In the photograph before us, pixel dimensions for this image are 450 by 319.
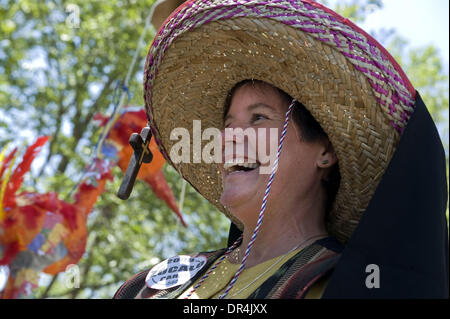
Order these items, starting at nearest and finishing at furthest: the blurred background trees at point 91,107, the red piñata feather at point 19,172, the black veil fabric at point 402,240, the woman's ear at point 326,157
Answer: the black veil fabric at point 402,240, the woman's ear at point 326,157, the red piñata feather at point 19,172, the blurred background trees at point 91,107

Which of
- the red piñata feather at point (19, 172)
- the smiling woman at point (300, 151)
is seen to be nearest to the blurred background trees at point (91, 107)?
the red piñata feather at point (19, 172)

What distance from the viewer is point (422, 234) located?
1554mm

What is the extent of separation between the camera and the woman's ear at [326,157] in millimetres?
2182

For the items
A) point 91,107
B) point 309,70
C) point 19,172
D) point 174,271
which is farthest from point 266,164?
point 91,107

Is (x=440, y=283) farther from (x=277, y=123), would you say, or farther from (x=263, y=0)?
(x=263, y=0)

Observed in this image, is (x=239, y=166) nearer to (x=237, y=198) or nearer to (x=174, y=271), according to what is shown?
(x=237, y=198)

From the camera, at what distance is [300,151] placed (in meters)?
2.16

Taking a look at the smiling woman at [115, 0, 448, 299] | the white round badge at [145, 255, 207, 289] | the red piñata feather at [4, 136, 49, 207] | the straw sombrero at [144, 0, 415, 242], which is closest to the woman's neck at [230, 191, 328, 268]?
the smiling woman at [115, 0, 448, 299]

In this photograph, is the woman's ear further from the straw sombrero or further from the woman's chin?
the woman's chin

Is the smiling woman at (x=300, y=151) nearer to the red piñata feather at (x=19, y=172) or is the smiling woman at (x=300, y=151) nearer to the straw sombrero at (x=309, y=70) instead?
the straw sombrero at (x=309, y=70)

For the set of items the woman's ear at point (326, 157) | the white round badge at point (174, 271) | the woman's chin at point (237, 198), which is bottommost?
the white round badge at point (174, 271)

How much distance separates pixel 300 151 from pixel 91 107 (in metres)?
8.11

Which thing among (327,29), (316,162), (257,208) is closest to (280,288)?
(257,208)

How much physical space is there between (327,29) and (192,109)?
0.85m
